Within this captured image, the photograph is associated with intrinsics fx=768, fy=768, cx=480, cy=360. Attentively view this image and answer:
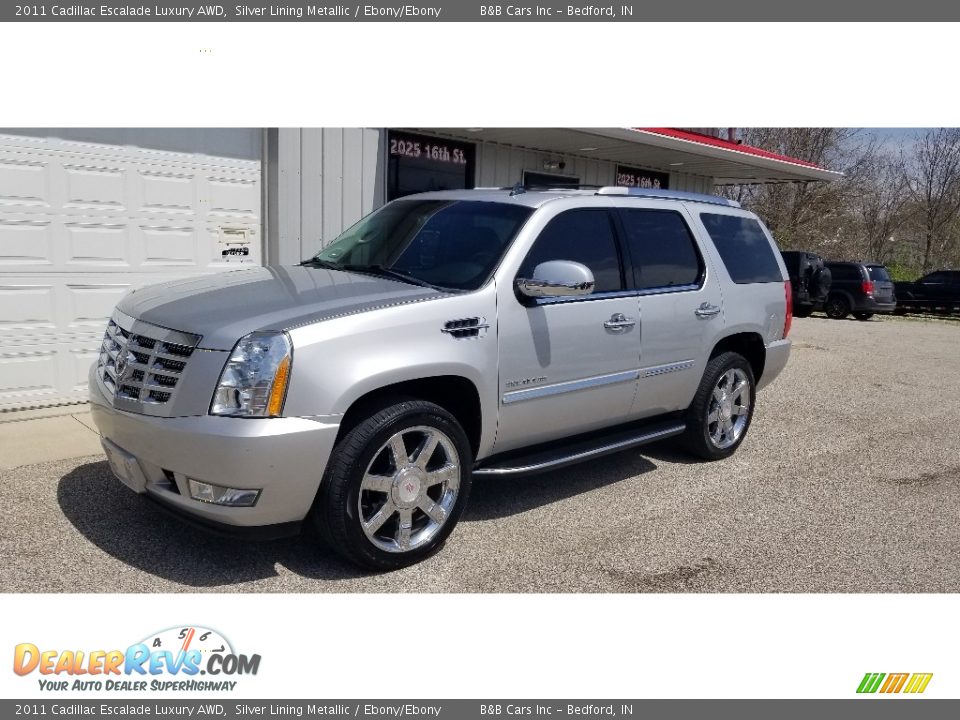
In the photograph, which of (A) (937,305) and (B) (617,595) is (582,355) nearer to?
(B) (617,595)

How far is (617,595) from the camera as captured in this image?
3.76 metres

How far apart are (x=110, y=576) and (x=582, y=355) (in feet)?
9.08

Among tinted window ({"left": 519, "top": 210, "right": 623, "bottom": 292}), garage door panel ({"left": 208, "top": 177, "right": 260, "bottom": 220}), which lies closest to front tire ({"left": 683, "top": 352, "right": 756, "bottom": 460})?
tinted window ({"left": 519, "top": 210, "right": 623, "bottom": 292})

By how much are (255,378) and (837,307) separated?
70.6ft

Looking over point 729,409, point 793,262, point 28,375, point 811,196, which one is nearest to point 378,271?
point 729,409

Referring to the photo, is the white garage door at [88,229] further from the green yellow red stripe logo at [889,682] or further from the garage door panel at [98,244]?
the green yellow red stripe logo at [889,682]

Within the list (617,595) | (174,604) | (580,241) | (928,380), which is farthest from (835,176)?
(174,604)

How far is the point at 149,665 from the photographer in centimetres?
317

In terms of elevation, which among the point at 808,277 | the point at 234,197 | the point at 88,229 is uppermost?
the point at 234,197

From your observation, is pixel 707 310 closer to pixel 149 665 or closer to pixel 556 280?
pixel 556 280

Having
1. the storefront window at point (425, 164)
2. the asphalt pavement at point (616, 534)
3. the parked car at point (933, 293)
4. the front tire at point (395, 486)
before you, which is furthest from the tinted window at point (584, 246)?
the parked car at point (933, 293)

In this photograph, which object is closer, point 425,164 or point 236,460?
point 236,460

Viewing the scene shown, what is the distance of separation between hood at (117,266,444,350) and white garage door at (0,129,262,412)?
2.96 m

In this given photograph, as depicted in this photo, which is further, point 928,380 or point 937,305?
point 937,305
